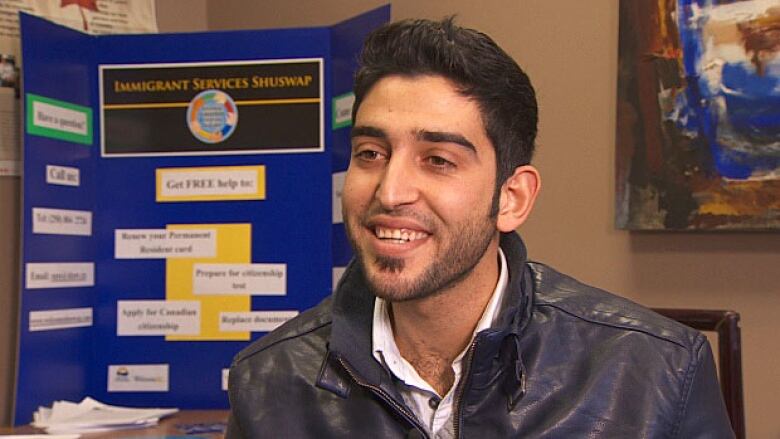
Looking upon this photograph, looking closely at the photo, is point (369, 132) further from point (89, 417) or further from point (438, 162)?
point (89, 417)

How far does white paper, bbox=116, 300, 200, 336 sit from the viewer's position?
308 cm

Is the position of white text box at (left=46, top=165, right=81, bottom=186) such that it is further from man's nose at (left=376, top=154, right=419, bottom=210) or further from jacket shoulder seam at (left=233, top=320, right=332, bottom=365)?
man's nose at (left=376, top=154, right=419, bottom=210)

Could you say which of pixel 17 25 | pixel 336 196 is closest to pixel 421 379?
pixel 336 196

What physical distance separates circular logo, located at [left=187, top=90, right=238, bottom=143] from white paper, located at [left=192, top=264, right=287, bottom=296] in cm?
39

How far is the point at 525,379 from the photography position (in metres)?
1.46

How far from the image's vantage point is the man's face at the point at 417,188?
4.66ft

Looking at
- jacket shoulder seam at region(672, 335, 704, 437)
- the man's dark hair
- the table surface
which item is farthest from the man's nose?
the table surface

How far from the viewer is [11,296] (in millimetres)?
2957

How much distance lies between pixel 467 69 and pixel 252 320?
1.76 meters

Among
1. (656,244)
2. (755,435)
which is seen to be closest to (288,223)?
(656,244)

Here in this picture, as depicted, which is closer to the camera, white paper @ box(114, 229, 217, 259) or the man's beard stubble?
the man's beard stubble

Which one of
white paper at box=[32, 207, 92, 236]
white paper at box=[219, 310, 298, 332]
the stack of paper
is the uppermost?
white paper at box=[32, 207, 92, 236]

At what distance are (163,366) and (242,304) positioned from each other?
31 centimetres

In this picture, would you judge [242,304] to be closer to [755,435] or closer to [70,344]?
[70,344]
